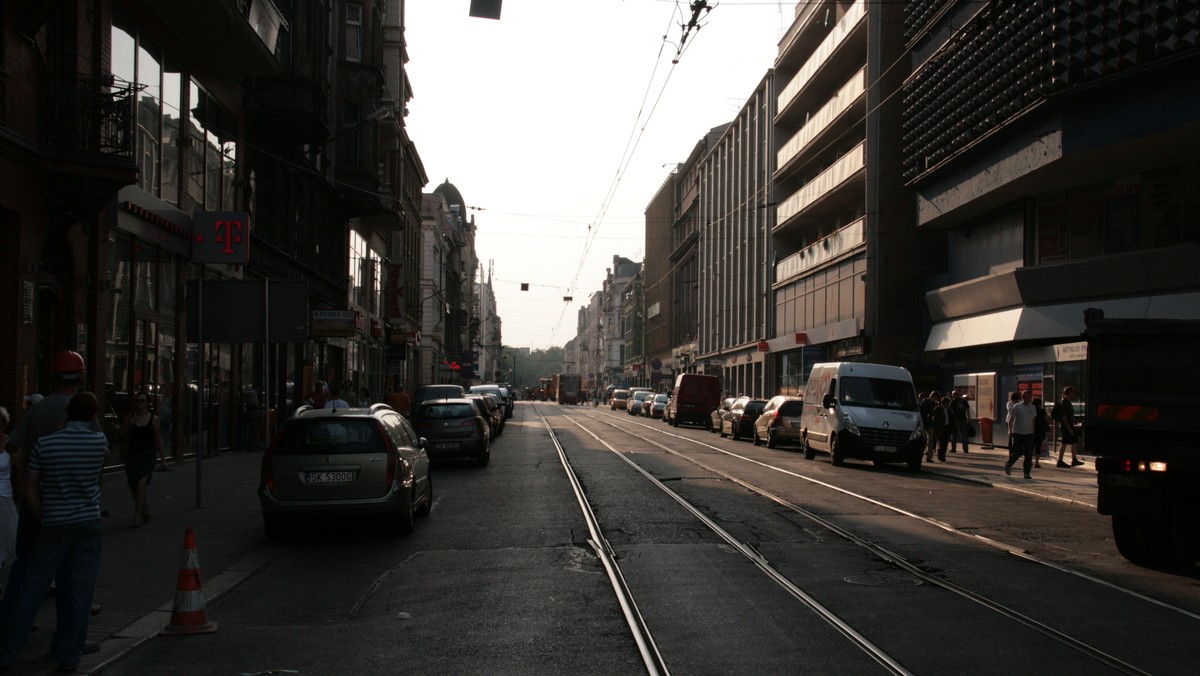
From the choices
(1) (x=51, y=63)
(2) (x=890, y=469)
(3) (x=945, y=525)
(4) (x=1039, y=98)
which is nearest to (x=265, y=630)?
(3) (x=945, y=525)

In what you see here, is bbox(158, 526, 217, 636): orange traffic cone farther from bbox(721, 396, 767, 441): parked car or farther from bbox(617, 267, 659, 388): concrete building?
bbox(617, 267, 659, 388): concrete building

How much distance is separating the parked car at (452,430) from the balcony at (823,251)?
21416 mm

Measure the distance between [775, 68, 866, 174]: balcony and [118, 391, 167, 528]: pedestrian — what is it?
32.2 meters

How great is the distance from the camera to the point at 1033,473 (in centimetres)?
2311

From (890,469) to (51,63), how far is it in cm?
1811

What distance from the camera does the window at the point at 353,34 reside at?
3781 centimetres

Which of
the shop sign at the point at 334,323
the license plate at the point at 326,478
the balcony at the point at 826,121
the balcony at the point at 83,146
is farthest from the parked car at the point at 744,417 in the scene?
the license plate at the point at 326,478

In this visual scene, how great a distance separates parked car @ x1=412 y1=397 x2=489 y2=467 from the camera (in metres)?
23.0

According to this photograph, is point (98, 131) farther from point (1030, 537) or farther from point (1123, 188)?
point (1123, 188)

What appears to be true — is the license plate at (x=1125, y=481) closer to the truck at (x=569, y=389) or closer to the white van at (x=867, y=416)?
the white van at (x=867, y=416)

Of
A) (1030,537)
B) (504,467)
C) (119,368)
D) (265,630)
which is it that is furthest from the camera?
(504,467)

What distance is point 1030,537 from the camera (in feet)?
42.1

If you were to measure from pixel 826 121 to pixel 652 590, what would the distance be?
38.5 metres

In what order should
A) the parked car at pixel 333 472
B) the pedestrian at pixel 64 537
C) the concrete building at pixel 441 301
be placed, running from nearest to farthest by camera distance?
the pedestrian at pixel 64 537 < the parked car at pixel 333 472 < the concrete building at pixel 441 301
